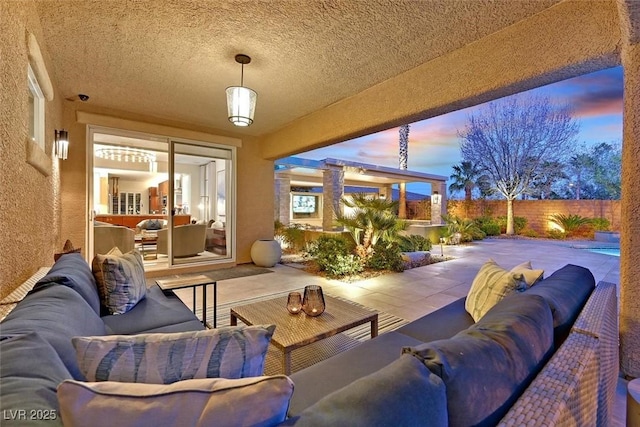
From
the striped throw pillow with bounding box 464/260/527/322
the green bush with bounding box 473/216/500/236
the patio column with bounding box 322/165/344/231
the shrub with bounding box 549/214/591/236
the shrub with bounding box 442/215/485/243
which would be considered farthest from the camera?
the green bush with bounding box 473/216/500/236

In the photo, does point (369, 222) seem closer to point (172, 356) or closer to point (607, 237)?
point (172, 356)

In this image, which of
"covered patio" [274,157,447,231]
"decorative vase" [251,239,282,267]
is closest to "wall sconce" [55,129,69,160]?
"decorative vase" [251,239,282,267]

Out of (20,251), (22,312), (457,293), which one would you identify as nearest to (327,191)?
(457,293)

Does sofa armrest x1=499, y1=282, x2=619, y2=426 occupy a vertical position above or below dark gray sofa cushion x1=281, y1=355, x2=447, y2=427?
below

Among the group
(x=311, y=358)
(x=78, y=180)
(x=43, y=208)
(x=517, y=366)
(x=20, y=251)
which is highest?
(x=78, y=180)

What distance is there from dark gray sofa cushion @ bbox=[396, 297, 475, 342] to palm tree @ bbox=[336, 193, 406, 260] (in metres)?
3.28

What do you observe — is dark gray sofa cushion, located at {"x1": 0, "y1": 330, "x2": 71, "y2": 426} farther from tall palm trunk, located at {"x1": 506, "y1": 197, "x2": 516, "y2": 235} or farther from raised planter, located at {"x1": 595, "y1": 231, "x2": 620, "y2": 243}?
tall palm trunk, located at {"x1": 506, "y1": 197, "x2": 516, "y2": 235}

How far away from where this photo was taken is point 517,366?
88cm

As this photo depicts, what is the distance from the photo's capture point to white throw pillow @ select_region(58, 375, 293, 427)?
1.77 ft

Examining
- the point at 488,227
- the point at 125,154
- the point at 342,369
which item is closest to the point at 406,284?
the point at 342,369

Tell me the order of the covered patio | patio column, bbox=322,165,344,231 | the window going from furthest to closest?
patio column, bbox=322,165,344,231, the covered patio, the window

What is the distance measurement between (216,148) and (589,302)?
18.1 ft

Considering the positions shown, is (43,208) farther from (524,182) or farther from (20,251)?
(524,182)

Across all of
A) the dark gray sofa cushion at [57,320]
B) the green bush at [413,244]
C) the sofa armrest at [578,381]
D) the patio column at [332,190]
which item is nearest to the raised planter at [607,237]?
the green bush at [413,244]
